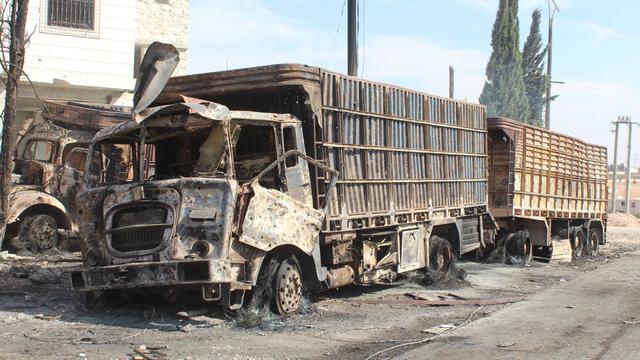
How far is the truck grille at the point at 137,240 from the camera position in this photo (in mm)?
7691

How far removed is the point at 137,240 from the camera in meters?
7.82

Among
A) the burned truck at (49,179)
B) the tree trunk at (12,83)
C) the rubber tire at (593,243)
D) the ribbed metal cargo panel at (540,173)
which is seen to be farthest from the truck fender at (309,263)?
the rubber tire at (593,243)

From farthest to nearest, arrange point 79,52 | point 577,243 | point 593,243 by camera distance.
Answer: point 593,243, point 79,52, point 577,243

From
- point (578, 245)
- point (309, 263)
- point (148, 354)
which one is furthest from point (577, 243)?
point (148, 354)

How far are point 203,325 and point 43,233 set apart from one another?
7235 mm

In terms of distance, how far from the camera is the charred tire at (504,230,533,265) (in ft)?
57.2

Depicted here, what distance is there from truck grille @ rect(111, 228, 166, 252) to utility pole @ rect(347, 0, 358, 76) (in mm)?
8761

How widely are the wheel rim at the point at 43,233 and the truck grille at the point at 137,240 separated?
22.0 feet

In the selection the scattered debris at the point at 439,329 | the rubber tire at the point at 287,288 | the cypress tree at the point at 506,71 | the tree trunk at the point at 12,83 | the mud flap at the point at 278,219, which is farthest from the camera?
the cypress tree at the point at 506,71

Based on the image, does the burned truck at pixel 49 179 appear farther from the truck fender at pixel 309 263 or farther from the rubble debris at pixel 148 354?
the rubble debris at pixel 148 354

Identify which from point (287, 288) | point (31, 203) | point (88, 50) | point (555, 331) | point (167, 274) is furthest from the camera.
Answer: point (88, 50)

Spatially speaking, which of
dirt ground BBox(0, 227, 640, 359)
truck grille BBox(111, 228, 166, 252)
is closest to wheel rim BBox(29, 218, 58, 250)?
dirt ground BBox(0, 227, 640, 359)

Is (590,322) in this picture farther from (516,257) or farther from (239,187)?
(516,257)

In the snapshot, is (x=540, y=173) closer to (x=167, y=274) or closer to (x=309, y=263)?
(x=309, y=263)
